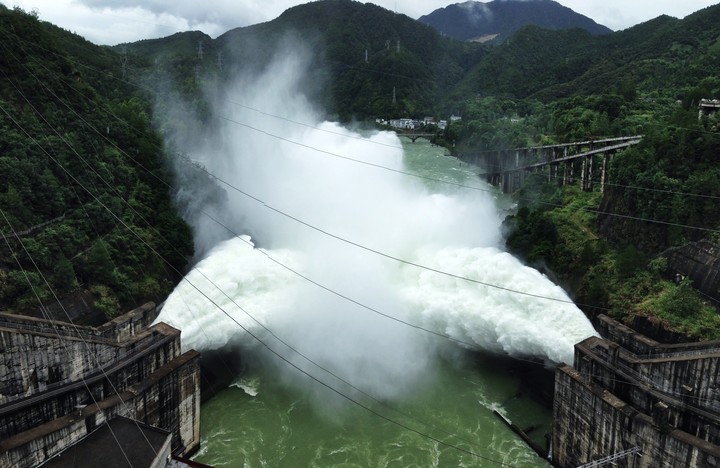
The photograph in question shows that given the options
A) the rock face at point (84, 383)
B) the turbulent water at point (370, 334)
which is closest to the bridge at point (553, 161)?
the turbulent water at point (370, 334)

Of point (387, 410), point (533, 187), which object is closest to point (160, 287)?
point (387, 410)

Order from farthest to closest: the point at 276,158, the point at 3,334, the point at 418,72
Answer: the point at 418,72 → the point at 276,158 → the point at 3,334

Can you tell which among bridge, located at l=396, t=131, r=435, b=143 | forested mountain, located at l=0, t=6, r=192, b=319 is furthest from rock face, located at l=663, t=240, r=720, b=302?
bridge, located at l=396, t=131, r=435, b=143

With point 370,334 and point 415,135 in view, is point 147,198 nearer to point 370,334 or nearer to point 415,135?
point 370,334

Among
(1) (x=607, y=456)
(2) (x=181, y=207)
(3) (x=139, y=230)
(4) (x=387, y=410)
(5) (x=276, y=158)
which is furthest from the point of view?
(5) (x=276, y=158)

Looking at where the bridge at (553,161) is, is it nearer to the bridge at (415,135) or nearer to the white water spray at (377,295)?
the white water spray at (377,295)

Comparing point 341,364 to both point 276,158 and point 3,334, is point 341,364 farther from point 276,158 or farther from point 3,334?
point 276,158
